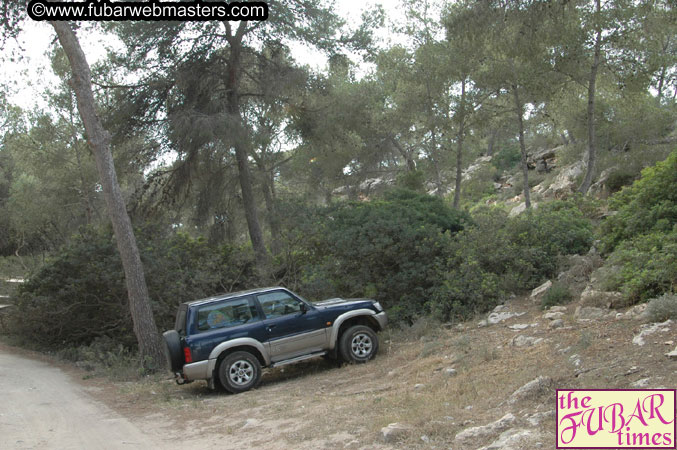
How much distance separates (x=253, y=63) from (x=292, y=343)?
1225 centimetres

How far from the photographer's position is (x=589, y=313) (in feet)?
30.1

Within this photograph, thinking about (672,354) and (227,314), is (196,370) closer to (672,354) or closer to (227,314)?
Result: (227,314)

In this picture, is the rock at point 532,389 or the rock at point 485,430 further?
the rock at point 532,389

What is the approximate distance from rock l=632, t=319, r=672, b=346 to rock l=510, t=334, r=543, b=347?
5.53 ft

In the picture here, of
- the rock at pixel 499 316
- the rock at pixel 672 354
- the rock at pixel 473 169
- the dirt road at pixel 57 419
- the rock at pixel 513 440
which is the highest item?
the rock at pixel 473 169

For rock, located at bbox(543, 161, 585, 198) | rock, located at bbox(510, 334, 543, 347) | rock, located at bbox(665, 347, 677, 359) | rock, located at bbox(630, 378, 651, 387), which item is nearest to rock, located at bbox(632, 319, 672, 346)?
rock, located at bbox(665, 347, 677, 359)

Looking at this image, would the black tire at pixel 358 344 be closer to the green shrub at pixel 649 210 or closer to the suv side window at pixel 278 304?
the suv side window at pixel 278 304

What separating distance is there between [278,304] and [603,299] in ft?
18.6

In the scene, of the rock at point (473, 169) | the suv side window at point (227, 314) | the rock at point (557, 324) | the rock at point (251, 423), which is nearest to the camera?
the rock at point (251, 423)

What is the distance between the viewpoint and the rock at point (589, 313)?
8.98m

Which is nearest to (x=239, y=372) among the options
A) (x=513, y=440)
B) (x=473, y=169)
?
(x=513, y=440)

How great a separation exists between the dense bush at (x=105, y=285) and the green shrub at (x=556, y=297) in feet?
29.6

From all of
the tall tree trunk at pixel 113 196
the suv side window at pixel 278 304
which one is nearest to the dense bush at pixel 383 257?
the suv side window at pixel 278 304

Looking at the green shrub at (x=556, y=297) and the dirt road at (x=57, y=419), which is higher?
the green shrub at (x=556, y=297)
